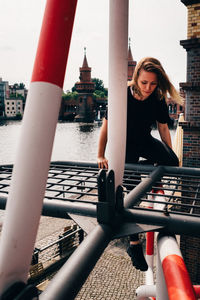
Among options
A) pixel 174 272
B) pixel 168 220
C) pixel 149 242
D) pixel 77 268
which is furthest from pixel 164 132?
pixel 77 268

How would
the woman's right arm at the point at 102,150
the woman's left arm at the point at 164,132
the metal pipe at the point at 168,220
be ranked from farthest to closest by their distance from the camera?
1. the woman's left arm at the point at 164,132
2. the woman's right arm at the point at 102,150
3. the metal pipe at the point at 168,220

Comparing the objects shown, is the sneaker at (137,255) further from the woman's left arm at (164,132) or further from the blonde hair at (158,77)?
the blonde hair at (158,77)

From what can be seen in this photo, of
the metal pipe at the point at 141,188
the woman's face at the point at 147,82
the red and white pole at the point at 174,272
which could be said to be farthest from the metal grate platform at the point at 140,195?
the woman's face at the point at 147,82

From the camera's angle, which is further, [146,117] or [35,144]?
[146,117]

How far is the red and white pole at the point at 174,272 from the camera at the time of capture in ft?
3.68

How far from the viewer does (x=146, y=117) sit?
2807mm

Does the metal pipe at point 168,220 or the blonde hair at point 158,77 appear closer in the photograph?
the metal pipe at point 168,220

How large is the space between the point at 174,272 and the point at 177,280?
6 centimetres

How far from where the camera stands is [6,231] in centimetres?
79

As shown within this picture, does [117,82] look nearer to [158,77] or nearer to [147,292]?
[158,77]

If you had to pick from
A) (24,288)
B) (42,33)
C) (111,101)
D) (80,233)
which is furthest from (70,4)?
(80,233)

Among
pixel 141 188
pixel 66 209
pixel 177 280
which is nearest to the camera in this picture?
pixel 177 280

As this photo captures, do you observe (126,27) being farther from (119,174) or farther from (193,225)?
(193,225)

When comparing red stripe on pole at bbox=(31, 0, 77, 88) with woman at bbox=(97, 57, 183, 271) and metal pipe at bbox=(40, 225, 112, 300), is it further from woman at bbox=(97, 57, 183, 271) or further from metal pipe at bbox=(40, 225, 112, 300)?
woman at bbox=(97, 57, 183, 271)
